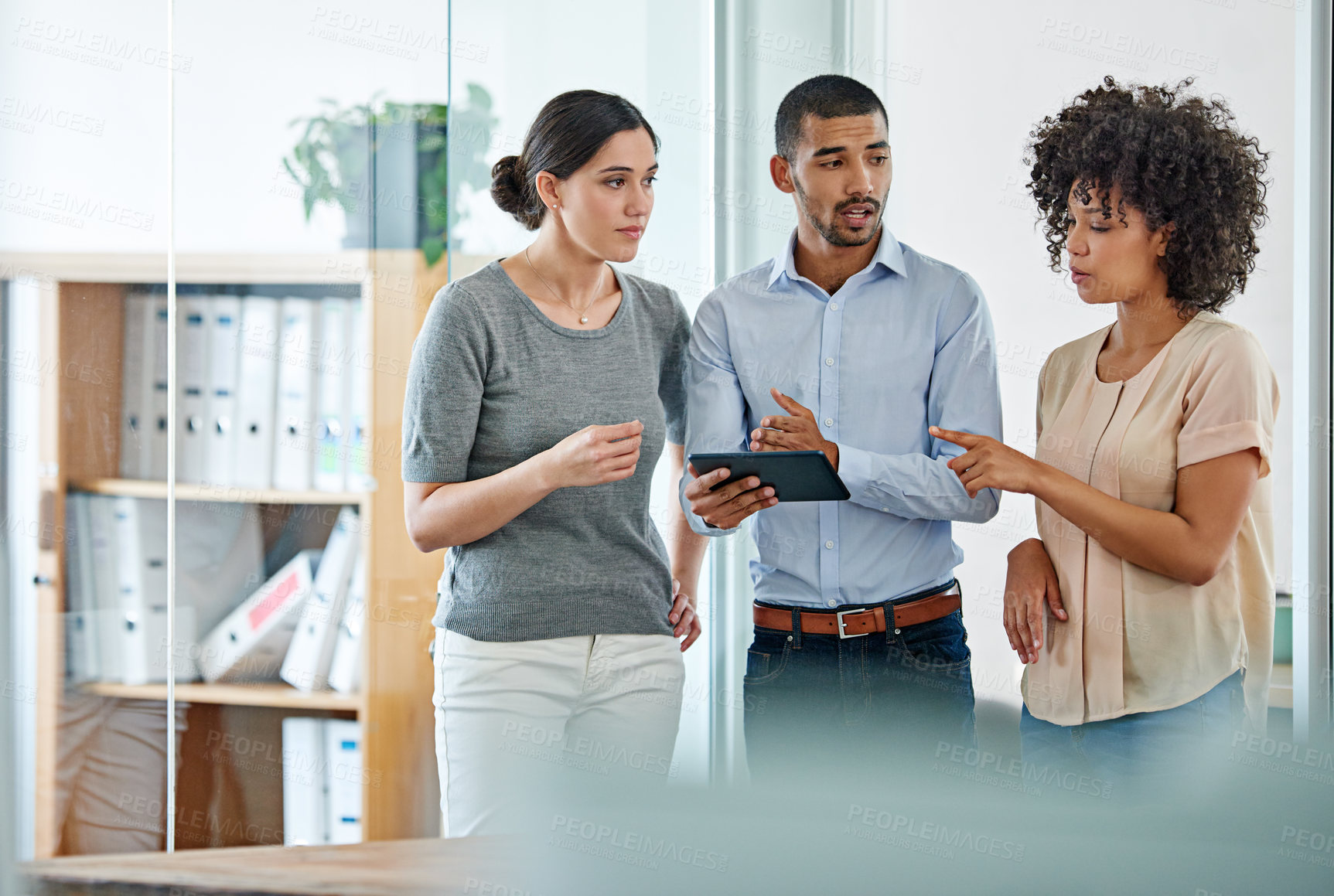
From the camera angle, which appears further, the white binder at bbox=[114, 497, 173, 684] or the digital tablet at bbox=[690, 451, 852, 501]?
the white binder at bbox=[114, 497, 173, 684]

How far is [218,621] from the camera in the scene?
1914 millimetres

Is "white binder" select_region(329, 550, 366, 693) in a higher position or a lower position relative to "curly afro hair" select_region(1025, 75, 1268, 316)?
lower

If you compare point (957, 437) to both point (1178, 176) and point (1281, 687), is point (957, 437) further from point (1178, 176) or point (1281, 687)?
point (1281, 687)

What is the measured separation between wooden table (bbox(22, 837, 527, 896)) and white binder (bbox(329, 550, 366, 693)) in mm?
906

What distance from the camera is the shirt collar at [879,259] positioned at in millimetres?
1497

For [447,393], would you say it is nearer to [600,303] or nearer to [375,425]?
[600,303]

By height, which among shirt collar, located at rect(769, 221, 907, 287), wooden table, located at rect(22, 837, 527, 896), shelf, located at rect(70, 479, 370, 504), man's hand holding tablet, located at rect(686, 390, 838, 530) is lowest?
wooden table, located at rect(22, 837, 527, 896)

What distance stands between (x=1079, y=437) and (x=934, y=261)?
38cm

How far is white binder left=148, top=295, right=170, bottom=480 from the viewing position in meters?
1.86

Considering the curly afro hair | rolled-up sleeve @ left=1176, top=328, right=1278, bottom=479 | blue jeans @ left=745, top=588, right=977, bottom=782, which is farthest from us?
blue jeans @ left=745, top=588, right=977, bottom=782

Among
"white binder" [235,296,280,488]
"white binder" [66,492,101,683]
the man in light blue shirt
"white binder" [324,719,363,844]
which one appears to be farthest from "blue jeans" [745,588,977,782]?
"white binder" [66,492,101,683]

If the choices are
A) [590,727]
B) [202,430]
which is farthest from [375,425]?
[590,727]

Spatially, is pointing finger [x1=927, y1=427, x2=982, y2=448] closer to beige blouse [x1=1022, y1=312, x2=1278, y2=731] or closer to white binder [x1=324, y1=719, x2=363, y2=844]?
beige blouse [x1=1022, y1=312, x2=1278, y2=731]

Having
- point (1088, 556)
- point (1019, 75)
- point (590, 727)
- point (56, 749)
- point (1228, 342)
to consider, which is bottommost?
point (56, 749)
